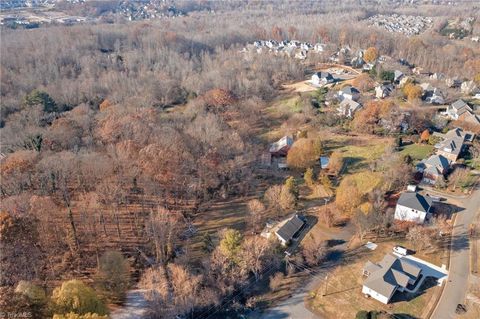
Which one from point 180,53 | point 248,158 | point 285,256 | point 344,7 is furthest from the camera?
point 344,7

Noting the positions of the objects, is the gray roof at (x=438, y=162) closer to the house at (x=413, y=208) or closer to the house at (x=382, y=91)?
the house at (x=413, y=208)

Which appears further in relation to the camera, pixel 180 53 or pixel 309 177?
pixel 180 53

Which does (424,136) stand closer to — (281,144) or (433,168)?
(433,168)

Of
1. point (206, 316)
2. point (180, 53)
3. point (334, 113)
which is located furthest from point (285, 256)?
point (180, 53)

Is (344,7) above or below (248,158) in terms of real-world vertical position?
above

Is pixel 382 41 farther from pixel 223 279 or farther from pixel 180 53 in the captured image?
pixel 223 279

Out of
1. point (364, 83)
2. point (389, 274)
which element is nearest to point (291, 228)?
point (389, 274)
